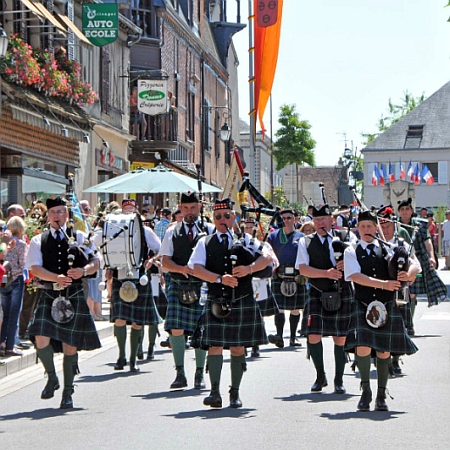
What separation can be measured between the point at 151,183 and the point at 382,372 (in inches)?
430

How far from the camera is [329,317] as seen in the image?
441 inches

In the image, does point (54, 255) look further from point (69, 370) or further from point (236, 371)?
point (236, 371)

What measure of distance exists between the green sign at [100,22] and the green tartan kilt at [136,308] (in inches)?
630

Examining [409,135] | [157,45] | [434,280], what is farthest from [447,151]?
[434,280]

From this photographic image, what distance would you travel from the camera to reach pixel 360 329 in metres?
9.73

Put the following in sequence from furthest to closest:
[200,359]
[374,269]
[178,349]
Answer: [178,349], [200,359], [374,269]

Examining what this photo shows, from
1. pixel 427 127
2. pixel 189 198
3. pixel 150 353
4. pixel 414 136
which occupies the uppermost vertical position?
pixel 427 127

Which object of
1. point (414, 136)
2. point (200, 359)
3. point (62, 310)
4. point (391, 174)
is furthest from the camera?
point (414, 136)

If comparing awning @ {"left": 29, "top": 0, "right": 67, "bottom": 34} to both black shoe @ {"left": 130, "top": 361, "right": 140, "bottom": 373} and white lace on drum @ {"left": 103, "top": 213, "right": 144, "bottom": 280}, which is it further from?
black shoe @ {"left": 130, "top": 361, "right": 140, "bottom": 373}

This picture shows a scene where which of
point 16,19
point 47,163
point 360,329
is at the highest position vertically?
point 16,19

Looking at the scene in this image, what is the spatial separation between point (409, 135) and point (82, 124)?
176 feet

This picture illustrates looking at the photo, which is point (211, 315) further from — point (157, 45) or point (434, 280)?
point (157, 45)

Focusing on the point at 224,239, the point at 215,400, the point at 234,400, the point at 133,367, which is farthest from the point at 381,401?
the point at 133,367

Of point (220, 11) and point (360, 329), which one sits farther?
point (220, 11)
